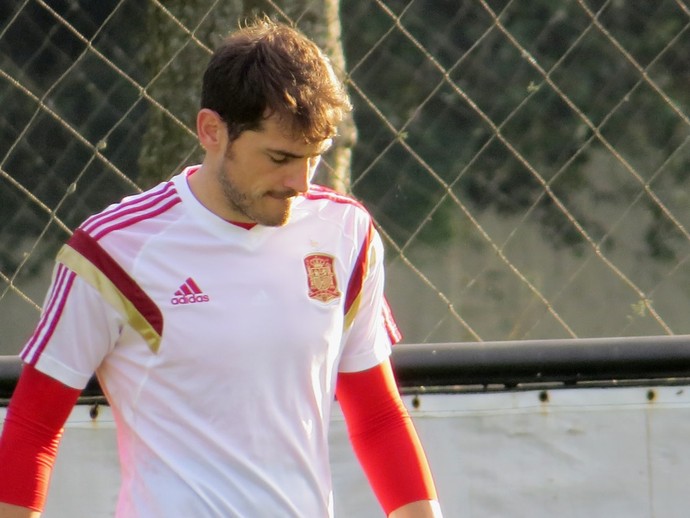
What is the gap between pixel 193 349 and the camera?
2.21 m

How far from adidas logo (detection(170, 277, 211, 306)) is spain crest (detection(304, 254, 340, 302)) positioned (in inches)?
7.9

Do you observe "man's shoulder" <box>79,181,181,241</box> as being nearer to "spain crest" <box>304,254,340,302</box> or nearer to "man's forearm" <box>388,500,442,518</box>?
"spain crest" <box>304,254,340,302</box>

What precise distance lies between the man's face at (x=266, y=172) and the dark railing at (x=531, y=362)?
921 millimetres

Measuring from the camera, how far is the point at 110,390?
2.29m

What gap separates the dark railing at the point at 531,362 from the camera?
3094 mm

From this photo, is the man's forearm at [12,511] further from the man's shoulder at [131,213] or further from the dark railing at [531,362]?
the dark railing at [531,362]

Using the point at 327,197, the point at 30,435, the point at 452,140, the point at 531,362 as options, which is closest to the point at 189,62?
Answer: the point at 452,140

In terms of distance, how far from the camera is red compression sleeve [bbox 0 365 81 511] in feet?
7.20

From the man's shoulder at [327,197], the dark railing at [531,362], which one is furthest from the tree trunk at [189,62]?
the man's shoulder at [327,197]

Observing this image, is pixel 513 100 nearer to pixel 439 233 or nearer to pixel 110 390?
pixel 439 233

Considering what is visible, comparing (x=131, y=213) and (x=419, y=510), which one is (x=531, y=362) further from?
(x=131, y=213)

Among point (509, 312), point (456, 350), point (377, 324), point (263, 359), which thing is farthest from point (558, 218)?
point (263, 359)

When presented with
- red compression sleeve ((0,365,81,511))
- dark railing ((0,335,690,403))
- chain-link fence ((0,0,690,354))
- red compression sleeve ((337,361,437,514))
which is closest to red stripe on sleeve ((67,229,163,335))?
red compression sleeve ((0,365,81,511))

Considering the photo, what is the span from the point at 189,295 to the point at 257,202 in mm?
197
